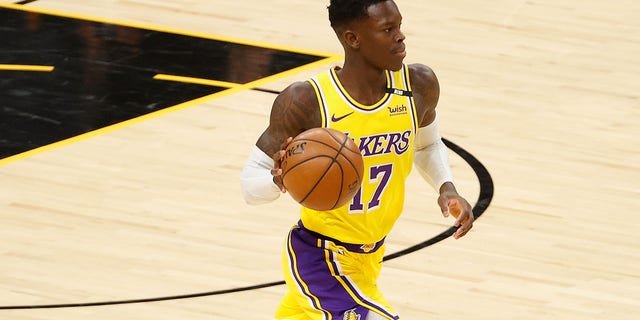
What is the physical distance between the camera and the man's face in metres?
5.50

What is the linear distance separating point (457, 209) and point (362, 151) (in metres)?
0.46

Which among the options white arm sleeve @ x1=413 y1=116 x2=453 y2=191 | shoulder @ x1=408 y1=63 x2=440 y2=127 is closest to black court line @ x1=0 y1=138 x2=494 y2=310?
white arm sleeve @ x1=413 y1=116 x2=453 y2=191

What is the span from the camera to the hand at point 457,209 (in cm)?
564

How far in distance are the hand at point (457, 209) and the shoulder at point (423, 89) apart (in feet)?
1.03

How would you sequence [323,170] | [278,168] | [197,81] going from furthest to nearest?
[197,81] < [278,168] < [323,170]

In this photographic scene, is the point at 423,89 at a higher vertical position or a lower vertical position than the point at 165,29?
higher

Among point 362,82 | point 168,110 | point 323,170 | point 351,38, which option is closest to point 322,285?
point 323,170

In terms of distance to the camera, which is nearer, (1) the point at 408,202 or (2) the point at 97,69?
(1) the point at 408,202

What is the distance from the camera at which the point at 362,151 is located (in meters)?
5.61

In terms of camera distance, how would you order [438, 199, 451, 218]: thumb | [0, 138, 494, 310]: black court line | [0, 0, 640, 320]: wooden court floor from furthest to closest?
[0, 0, 640, 320]: wooden court floor < [0, 138, 494, 310]: black court line < [438, 199, 451, 218]: thumb

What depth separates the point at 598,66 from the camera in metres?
12.2

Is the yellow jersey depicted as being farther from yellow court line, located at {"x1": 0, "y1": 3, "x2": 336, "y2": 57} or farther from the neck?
yellow court line, located at {"x1": 0, "y1": 3, "x2": 336, "y2": 57}

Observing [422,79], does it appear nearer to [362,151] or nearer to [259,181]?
[362,151]

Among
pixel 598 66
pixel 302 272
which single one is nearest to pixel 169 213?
pixel 302 272
